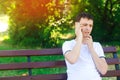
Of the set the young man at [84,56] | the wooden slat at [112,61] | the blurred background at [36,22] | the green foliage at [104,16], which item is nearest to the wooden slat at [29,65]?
the young man at [84,56]

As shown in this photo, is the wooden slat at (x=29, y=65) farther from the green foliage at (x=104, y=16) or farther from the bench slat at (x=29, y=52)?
the green foliage at (x=104, y=16)

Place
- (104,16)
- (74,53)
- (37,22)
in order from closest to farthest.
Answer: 1. (74,53)
2. (37,22)
3. (104,16)

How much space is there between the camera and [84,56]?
5254 millimetres

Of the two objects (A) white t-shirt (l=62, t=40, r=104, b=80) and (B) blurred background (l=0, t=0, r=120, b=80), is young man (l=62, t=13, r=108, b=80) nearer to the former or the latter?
(A) white t-shirt (l=62, t=40, r=104, b=80)

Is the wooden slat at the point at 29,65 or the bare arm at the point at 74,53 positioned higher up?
the bare arm at the point at 74,53

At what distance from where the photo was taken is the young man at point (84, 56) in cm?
513

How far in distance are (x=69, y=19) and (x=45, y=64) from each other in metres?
9.13

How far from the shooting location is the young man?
5.13 metres

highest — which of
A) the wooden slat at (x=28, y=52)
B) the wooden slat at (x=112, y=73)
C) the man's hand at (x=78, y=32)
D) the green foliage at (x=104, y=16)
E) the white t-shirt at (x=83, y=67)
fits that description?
the green foliage at (x=104, y=16)

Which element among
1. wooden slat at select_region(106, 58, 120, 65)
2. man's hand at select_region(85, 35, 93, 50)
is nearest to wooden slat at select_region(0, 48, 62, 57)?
man's hand at select_region(85, 35, 93, 50)

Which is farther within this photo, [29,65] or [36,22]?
[36,22]

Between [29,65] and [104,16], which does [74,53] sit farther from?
[104,16]

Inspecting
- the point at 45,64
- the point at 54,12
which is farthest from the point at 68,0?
the point at 45,64

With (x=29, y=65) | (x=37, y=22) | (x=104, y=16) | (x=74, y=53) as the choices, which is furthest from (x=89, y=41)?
(x=104, y=16)
